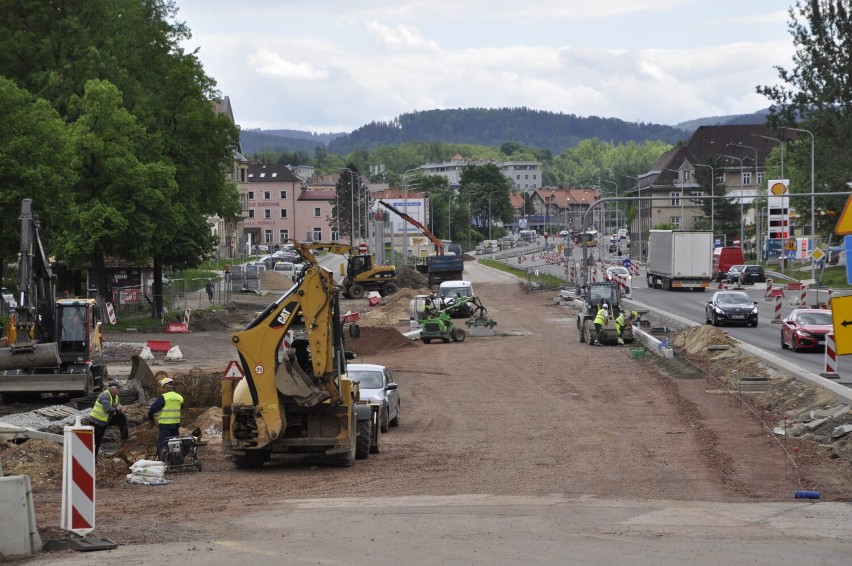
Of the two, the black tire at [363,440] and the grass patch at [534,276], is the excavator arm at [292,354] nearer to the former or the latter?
the black tire at [363,440]

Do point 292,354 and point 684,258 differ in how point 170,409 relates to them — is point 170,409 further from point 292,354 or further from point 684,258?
point 684,258

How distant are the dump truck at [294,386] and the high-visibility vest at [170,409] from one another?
1.06 m

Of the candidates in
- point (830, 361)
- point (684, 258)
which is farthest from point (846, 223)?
point (684, 258)

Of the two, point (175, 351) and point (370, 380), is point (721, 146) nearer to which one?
point (175, 351)

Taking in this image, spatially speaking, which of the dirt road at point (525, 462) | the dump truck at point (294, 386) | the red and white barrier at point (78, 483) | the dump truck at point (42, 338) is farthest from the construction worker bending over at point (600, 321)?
the red and white barrier at point (78, 483)

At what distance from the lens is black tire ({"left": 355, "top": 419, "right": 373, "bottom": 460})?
64.6ft

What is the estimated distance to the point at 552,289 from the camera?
3241 inches

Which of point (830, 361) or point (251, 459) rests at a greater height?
point (830, 361)

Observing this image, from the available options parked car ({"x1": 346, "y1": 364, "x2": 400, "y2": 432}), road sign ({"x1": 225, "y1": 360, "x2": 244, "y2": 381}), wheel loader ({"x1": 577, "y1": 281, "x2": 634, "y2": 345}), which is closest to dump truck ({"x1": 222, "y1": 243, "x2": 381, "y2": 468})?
road sign ({"x1": 225, "y1": 360, "x2": 244, "y2": 381})

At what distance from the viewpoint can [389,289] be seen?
249 ft

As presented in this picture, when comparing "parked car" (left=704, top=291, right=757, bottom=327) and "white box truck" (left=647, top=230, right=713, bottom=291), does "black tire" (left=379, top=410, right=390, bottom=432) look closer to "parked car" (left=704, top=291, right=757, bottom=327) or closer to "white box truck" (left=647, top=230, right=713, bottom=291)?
"parked car" (left=704, top=291, right=757, bottom=327)

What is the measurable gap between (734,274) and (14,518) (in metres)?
78.0

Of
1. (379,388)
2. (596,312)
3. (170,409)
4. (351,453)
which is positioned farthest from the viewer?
(596,312)

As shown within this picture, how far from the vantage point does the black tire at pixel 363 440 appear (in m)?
19.7
